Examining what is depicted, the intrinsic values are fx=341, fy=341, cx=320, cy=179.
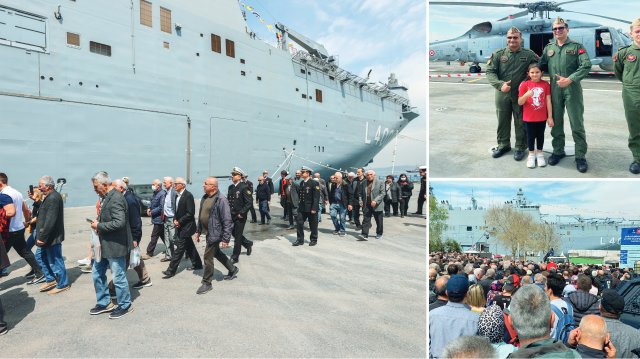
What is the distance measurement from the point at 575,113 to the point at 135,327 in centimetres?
494

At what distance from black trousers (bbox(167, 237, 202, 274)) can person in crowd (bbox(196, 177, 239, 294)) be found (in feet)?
1.18

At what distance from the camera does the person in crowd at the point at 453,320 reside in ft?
7.67

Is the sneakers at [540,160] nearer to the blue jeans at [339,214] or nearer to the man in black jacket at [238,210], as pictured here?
the man in black jacket at [238,210]

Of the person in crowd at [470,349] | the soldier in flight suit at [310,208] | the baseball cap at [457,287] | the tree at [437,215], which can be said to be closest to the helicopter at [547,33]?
the tree at [437,215]

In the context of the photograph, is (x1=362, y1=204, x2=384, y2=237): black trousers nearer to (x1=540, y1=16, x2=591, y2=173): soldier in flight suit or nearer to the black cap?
(x1=540, y1=16, x2=591, y2=173): soldier in flight suit

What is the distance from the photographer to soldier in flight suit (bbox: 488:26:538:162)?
136 inches

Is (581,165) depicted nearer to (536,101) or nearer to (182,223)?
(536,101)

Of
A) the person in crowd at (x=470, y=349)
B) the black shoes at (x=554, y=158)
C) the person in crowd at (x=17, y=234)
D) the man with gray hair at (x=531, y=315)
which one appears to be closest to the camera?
the person in crowd at (x=470, y=349)

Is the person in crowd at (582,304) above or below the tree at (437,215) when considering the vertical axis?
below

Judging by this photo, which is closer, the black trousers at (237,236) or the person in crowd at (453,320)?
the person in crowd at (453,320)

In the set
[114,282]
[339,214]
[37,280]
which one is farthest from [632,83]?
[37,280]

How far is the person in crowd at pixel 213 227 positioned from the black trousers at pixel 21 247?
8.16 ft

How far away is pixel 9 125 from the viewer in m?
10.3

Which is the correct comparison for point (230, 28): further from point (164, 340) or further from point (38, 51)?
point (164, 340)
